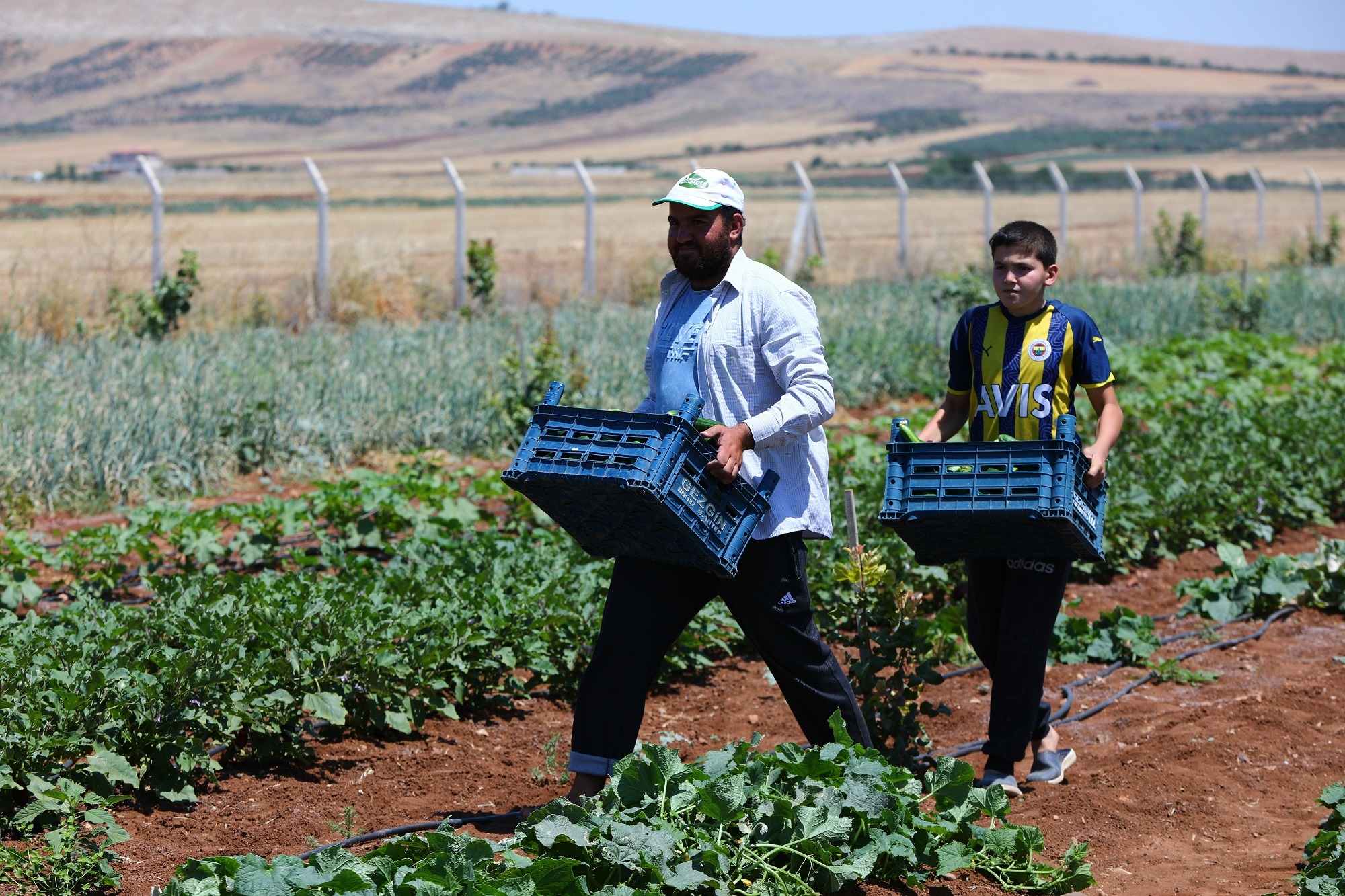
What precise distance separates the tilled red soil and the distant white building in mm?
48338

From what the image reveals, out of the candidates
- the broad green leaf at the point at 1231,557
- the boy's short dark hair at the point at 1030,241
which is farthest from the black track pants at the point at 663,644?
the broad green leaf at the point at 1231,557

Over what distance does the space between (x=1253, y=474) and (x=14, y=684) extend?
5600mm

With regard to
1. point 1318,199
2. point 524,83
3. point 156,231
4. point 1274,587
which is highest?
point 524,83

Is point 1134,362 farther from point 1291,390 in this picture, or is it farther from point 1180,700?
point 1180,700

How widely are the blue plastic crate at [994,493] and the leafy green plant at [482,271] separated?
10188 millimetres

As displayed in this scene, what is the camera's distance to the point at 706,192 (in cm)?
328

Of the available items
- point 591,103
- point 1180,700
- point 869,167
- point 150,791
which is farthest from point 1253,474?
point 591,103

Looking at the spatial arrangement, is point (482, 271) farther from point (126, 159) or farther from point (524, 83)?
point (524, 83)

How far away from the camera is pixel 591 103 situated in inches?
4171

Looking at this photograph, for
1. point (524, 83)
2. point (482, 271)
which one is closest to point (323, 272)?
point (482, 271)

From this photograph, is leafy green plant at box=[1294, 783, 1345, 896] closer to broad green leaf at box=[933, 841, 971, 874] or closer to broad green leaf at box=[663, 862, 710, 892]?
broad green leaf at box=[933, 841, 971, 874]

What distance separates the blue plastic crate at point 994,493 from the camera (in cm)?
329

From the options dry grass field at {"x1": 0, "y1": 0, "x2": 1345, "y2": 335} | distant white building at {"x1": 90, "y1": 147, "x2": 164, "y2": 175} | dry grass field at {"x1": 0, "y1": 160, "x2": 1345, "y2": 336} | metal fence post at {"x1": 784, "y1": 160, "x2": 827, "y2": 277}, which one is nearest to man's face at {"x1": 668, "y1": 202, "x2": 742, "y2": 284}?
dry grass field at {"x1": 0, "y1": 0, "x2": 1345, "y2": 335}

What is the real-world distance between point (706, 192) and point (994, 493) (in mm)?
1027
